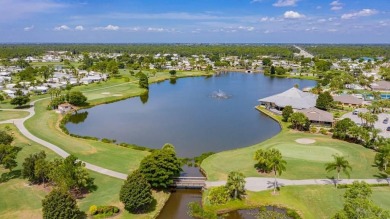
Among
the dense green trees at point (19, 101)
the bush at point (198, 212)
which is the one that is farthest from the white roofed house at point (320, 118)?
the dense green trees at point (19, 101)

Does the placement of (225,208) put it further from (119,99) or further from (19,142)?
(119,99)

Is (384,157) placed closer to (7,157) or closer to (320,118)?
(320,118)

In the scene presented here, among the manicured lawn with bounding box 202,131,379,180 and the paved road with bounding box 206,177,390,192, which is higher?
the manicured lawn with bounding box 202,131,379,180

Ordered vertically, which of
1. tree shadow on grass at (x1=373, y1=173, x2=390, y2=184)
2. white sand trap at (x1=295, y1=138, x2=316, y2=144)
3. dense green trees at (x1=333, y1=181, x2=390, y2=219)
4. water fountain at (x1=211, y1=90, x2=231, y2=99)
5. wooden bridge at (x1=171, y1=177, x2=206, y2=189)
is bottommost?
wooden bridge at (x1=171, y1=177, x2=206, y2=189)

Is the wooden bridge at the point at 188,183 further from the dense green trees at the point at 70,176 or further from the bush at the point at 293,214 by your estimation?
the bush at the point at 293,214

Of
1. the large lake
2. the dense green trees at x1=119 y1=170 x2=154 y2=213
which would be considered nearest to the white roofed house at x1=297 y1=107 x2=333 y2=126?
the large lake

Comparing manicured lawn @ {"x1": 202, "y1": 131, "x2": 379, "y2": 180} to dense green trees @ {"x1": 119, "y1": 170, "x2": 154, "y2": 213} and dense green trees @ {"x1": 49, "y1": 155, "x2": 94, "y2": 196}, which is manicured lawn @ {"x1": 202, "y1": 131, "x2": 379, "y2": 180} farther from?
dense green trees @ {"x1": 49, "y1": 155, "x2": 94, "y2": 196}

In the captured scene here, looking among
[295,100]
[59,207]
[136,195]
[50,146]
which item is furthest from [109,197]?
[295,100]
